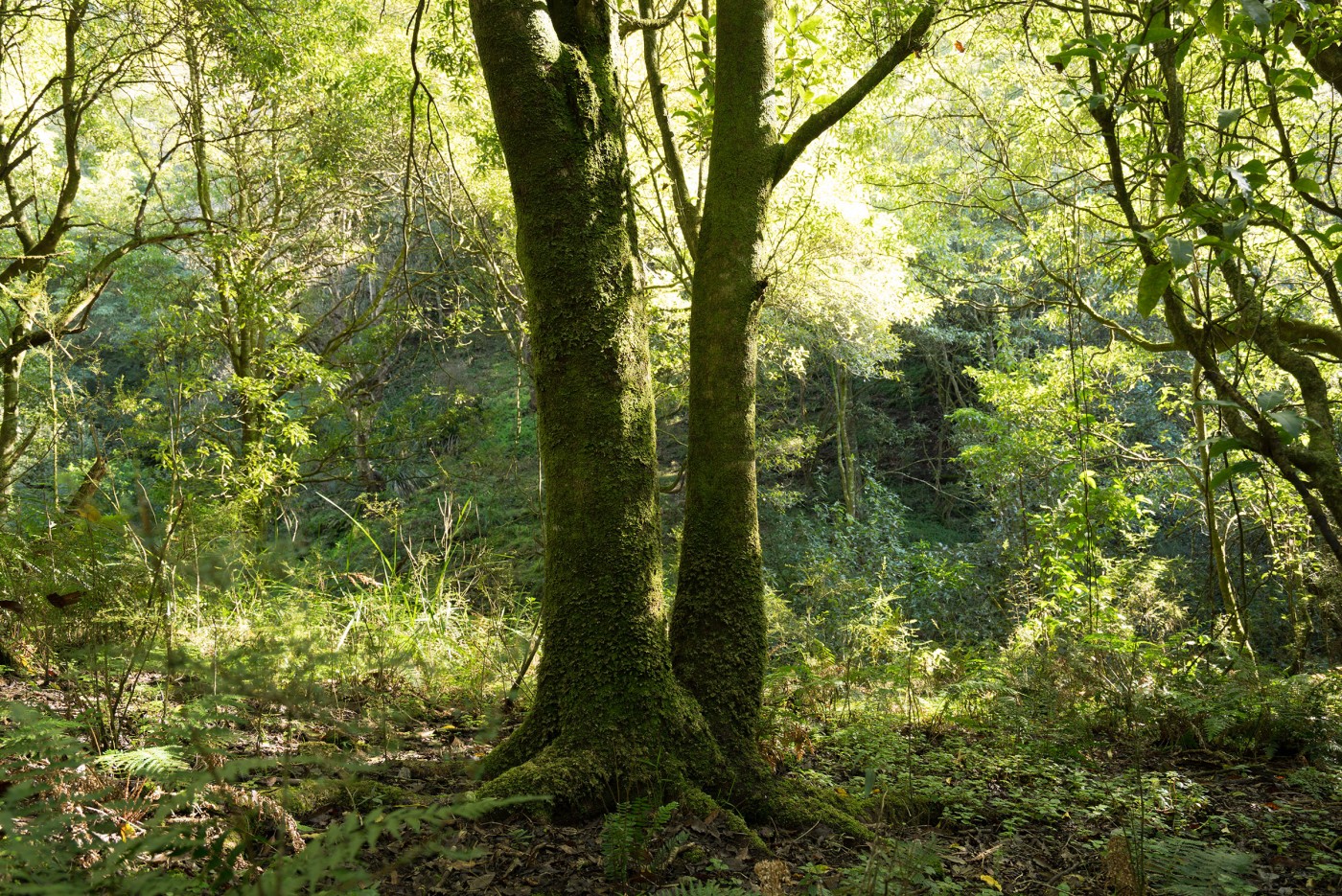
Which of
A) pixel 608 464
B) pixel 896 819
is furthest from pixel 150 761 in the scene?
pixel 896 819

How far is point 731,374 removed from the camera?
10.8ft

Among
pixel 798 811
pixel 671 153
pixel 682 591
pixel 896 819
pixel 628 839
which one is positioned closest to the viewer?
pixel 628 839

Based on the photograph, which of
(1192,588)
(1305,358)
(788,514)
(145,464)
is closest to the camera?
(1305,358)

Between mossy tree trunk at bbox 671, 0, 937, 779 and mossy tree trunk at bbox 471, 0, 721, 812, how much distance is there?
0.34 metres

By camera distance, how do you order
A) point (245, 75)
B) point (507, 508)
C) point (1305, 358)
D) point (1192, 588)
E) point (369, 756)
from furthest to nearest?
point (507, 508) < point (1192, 588) < point (245, 75) < point (1305, 358) < point (369, 756)

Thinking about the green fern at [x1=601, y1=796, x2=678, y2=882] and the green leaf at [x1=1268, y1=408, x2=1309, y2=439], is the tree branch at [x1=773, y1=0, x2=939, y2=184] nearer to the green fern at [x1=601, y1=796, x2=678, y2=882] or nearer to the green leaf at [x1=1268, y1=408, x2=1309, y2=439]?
the green leaf at [x1=1268, y1=408, x2=1309, y2=439]

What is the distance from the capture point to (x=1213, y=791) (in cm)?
338

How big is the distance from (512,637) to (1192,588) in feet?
30.4

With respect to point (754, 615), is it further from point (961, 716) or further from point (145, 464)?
point (145, 464)

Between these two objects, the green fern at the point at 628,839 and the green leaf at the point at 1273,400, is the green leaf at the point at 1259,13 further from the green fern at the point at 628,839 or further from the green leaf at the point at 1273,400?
the green fern at the point at 628,839

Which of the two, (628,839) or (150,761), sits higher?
(150,761)

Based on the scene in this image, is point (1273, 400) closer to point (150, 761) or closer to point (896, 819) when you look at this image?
point (896, 819)

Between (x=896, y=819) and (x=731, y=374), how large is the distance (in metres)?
1.76

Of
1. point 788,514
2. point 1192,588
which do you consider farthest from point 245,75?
point 1192,588
